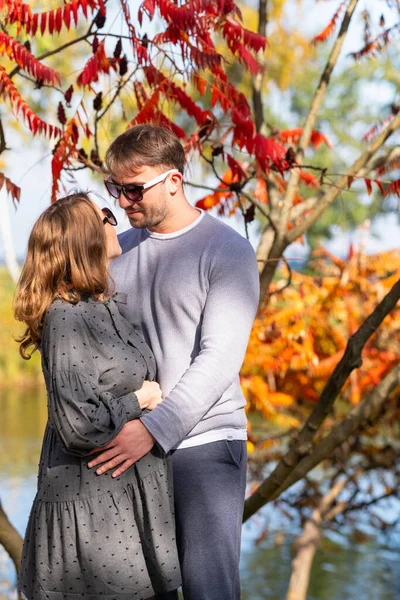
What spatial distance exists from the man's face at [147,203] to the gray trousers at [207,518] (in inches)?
27.3

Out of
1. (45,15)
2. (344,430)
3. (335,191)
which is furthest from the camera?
(335,191)

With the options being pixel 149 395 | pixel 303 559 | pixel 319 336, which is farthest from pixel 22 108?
pixel 303 559

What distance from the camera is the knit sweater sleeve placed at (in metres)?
2.38

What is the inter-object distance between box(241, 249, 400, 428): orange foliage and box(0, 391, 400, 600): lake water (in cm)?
309

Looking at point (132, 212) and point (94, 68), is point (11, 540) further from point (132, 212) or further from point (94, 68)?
point (94, 68)

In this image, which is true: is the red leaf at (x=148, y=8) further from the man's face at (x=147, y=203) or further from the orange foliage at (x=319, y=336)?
the orange foliage at (x=319, y=336)

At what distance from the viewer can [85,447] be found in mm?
2314

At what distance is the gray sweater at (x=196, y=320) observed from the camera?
7.85ft

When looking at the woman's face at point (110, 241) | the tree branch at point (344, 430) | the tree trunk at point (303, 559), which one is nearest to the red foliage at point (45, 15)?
the woman's face at point (110, 241)

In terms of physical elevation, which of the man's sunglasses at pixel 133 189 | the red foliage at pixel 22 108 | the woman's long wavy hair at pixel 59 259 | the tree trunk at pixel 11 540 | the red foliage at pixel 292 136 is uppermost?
the red foliage at pixel 292 136

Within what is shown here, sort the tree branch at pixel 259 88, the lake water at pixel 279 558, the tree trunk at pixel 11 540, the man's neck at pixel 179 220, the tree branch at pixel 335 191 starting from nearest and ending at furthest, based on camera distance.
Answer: the man's neck at pixel 179 220, the tree trunk at pixel 11 540, the tree branch at pixel 335 191, the tree branch at pixel 259 88, the lake water at pixel 279 558

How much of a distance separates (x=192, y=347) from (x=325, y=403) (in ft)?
3.76

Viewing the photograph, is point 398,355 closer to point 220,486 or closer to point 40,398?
point 220,486

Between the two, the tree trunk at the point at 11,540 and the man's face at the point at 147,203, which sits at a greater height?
the man's face at the point at 147,203
